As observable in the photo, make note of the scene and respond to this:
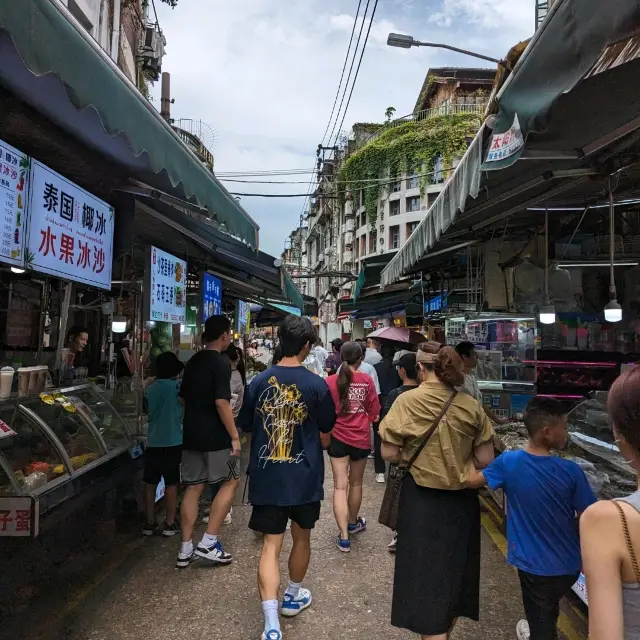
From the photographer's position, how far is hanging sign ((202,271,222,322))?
670 centimetres

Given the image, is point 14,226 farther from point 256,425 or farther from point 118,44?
point 118,44

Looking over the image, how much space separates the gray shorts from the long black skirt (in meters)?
1.89

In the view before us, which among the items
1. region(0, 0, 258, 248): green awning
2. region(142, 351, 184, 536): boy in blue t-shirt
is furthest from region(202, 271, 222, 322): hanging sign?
region(0, 0, 258, 248): green awning

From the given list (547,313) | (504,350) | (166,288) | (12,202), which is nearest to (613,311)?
(547,313)

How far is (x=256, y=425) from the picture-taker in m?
3.09

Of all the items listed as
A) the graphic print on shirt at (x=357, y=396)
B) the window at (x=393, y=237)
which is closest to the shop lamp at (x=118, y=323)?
the graphic print on shirt at (x=357, y=396)

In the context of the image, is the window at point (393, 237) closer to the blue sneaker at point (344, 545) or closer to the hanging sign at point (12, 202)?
the blue sneaker at point (344, 545)

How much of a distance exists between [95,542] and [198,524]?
4.45 feet

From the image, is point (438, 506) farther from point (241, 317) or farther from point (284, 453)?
point (241, 317)

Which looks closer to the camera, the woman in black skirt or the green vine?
the woman in black skirt

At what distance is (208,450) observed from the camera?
159 inches

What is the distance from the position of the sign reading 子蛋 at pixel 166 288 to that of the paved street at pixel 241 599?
7.13ft

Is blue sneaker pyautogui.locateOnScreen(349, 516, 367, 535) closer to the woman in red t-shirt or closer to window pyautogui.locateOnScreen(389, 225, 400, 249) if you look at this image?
the woman in red t-shirt

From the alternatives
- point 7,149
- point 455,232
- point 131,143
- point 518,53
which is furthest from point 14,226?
point 455,232
